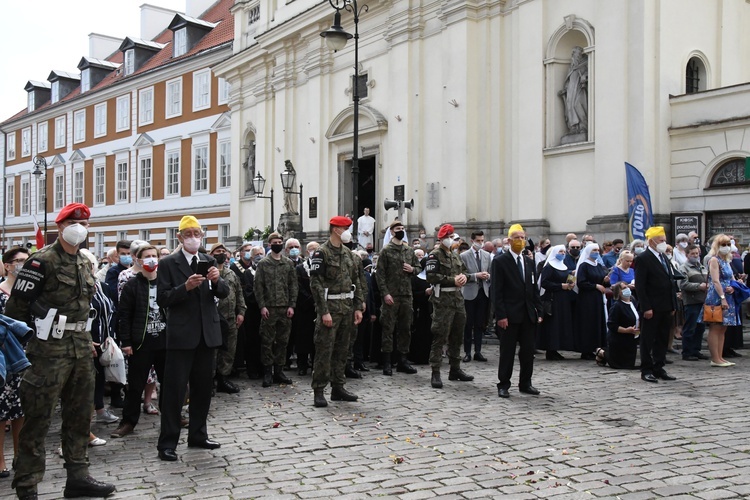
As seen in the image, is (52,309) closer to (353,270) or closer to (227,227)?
(353,270)

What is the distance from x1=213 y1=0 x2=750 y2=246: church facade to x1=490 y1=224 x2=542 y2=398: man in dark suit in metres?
9.74

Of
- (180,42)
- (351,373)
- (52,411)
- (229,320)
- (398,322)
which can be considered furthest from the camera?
(180,42)

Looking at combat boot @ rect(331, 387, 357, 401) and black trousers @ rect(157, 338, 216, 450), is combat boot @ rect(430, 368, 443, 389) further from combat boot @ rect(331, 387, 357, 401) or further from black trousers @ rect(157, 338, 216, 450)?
black trousers @ rect(157, 338, 216, 450)

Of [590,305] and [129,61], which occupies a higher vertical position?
[129,61]

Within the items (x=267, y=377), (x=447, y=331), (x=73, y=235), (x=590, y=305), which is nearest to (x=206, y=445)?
(x=73, y=235)

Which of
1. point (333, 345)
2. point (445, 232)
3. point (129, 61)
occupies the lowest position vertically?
point (333, 345)

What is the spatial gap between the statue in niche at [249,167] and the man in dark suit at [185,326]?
28.1m

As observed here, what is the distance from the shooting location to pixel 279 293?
10844 mm

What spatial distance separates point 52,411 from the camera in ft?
18.5

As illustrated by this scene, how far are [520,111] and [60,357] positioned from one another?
17610 millimetres

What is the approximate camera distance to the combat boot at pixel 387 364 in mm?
11391

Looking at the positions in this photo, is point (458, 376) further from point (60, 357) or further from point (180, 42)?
point (180, 42)

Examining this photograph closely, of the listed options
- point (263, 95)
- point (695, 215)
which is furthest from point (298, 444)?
point (263, 95)

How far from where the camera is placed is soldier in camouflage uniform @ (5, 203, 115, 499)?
5.54m
